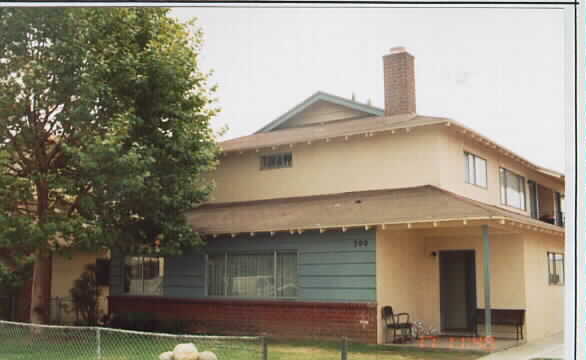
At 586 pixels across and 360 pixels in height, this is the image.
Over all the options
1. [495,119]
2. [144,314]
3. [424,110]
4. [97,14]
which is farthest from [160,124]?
[495,119]

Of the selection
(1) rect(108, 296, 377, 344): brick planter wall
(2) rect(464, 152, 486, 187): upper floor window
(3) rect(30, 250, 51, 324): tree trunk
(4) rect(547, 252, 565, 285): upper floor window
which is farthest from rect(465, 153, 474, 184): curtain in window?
(3) rect(30, 250, 51, 324): tree trunk

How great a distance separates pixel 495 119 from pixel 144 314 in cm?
772

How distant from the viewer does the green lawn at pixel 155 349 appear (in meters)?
8.80

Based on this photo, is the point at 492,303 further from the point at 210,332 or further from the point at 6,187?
the point at 6,187

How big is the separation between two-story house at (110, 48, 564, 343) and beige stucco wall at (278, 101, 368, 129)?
0.03m

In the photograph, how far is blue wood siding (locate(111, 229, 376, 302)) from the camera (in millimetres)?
10219

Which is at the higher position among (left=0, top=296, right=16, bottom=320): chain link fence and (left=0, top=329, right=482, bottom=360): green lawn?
(left=0, top=296, right=16, bottom=320): chain link fence

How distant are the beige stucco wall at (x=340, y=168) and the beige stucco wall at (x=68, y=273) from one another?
9.84ft

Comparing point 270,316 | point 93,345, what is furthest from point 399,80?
point 93,345

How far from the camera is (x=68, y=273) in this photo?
544 inches

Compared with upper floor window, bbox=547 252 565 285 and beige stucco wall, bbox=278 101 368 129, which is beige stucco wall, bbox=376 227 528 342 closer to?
upper floor window, bbox=547 252 565 285

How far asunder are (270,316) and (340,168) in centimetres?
323

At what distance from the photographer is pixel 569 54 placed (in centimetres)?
381

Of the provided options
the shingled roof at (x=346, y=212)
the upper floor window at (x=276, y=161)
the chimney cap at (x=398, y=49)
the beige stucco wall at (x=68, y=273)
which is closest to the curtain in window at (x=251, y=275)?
the shingled roof at (x=346, y=212)
